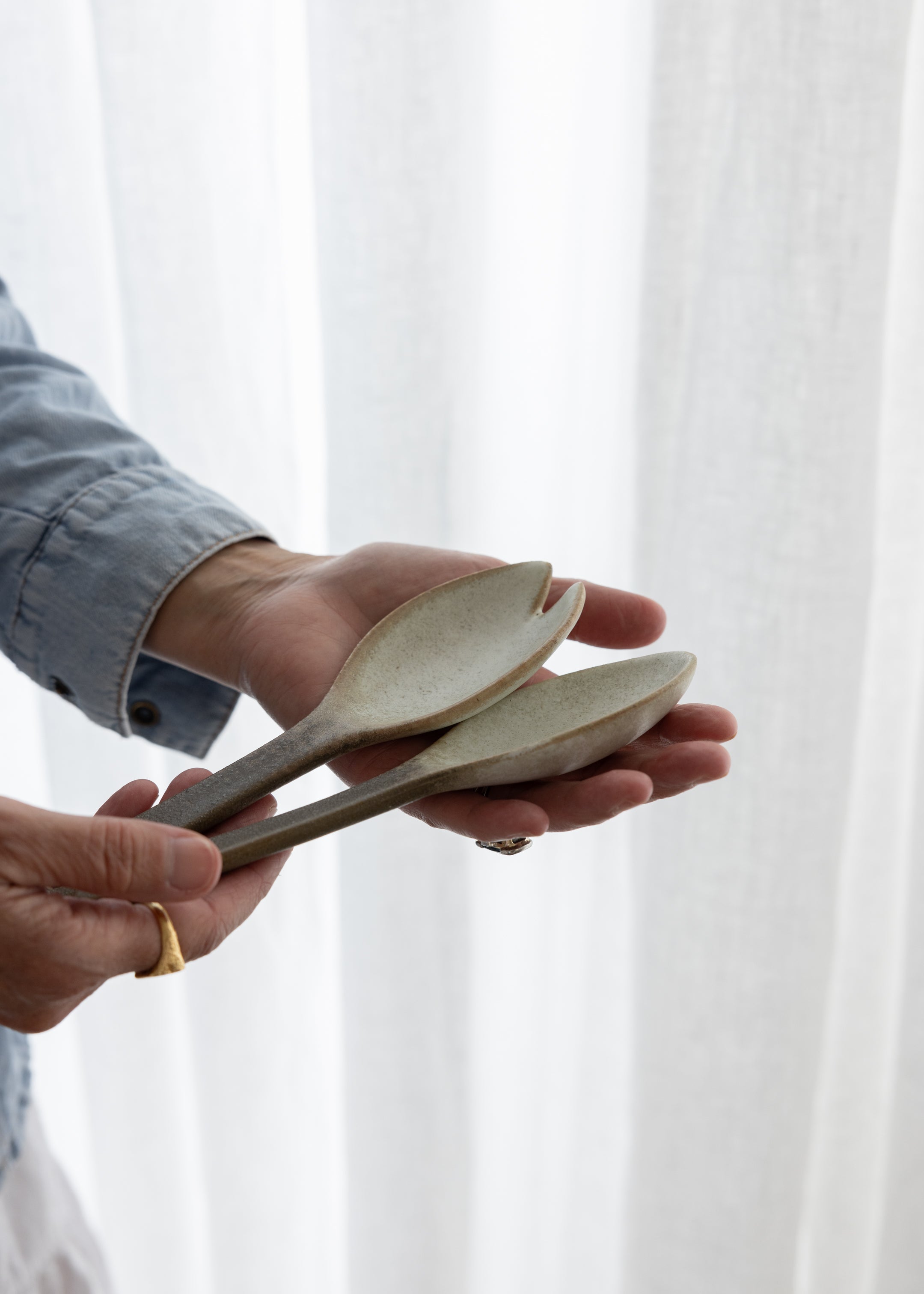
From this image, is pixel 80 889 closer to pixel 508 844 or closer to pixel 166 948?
pixel 166 948

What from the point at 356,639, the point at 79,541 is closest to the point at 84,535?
the point at 79,541

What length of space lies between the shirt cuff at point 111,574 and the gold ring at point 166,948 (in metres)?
0.20

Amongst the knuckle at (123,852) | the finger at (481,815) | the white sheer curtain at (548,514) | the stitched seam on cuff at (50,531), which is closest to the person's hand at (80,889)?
the knuckle at (123,852)

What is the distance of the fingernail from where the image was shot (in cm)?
28

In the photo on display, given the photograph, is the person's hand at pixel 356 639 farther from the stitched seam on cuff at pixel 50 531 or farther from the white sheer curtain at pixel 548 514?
the white sheer curtain at pixel 548 514

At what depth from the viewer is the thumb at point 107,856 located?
0.28m

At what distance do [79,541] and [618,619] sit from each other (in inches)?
10.4

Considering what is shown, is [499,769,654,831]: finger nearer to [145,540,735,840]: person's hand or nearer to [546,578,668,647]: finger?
[145,540,735,840]: person's hand

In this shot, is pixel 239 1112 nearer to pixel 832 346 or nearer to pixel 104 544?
pixel 104 544

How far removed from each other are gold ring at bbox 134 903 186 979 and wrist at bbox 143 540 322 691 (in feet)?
0.61

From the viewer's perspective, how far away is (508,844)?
374 millimetres

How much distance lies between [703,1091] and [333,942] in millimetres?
299

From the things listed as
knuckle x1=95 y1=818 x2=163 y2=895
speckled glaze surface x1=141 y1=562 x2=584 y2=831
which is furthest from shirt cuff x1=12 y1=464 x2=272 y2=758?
knuckle x1=95 y1=818 x2=163 y2=895

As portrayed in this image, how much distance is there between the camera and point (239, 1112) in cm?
80
